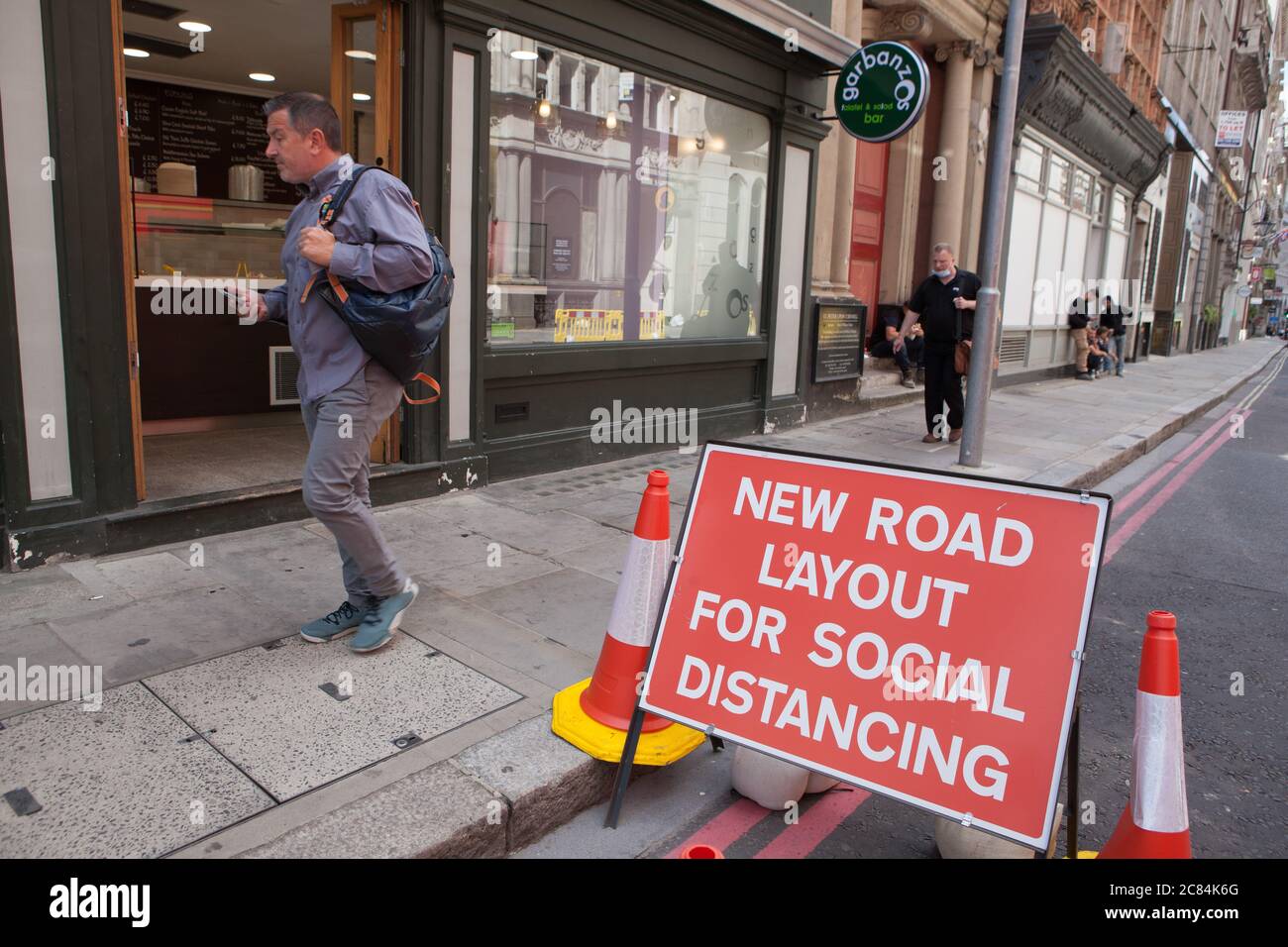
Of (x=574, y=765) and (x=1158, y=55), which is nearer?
(x=574, y=765)

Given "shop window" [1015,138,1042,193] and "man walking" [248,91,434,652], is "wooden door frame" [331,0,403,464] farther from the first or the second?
"shop window" [1015,138,1042,193]

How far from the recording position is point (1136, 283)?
1024 inches

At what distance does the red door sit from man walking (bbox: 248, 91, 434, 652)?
9.84m

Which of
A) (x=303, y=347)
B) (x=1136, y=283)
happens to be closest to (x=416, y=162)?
(x=303, y=347)

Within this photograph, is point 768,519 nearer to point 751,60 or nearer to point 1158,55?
point 751,60

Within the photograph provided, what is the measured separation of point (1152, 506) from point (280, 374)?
745 cm

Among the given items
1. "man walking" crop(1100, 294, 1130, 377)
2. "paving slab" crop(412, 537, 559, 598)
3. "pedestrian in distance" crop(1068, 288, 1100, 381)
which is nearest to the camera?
"paving slab" crop(412, 537, 559, 598)

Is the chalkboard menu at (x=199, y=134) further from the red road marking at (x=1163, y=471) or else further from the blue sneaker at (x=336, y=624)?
the red road marking at (x=1163, y=471)

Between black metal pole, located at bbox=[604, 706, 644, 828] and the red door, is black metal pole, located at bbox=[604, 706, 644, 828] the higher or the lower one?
the lower one

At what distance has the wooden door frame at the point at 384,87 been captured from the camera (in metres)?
5.77

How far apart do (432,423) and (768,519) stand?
3.66 meters

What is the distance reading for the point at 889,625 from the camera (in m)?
2.73

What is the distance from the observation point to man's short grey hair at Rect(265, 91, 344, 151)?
348 centimetres

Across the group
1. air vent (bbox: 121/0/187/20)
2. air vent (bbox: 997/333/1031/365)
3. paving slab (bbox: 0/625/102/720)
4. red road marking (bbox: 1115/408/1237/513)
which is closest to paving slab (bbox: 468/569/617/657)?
paving slab (bbox: 0/625/102/720)
